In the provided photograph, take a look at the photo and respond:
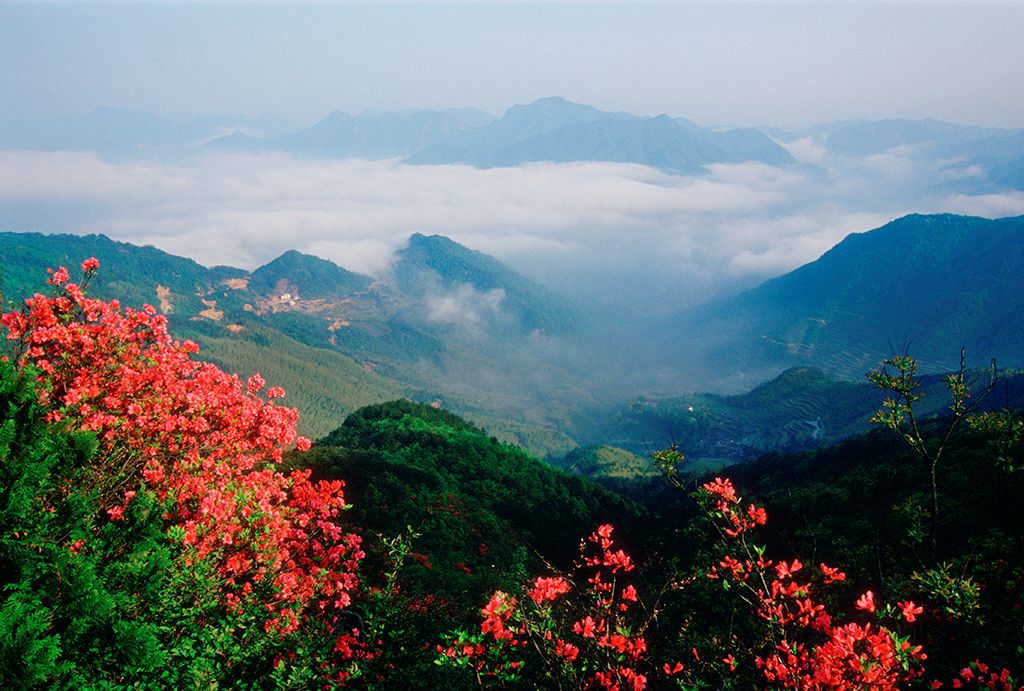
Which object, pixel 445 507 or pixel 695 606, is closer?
pixel 695 606

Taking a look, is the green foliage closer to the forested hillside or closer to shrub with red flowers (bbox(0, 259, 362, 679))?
the forested hillside

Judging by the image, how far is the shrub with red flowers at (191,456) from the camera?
41.1 feet

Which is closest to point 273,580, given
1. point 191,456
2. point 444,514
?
point 191,456

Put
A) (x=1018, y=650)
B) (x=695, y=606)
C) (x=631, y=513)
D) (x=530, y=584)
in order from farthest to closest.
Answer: (x=631, y=513) → (x=695, y=606) → (x=530, y=584) → (x=1018, y=650)

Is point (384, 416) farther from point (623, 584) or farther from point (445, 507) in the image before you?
point (623, 584)

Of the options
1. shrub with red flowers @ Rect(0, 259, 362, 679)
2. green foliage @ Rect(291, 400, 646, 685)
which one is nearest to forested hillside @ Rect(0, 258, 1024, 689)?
shrub with red flowers @ Rect(0, 259, 362, 679)

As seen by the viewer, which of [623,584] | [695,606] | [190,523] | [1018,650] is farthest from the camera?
[623,584]

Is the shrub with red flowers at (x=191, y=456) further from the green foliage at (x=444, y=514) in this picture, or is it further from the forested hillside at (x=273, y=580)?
the green foliage at (x=444, y=514)

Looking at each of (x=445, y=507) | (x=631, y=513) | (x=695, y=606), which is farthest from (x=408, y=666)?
(x=631, y=513)

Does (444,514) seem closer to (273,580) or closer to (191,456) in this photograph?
(191,456)

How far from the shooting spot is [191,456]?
1480cm

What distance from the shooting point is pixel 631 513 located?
85.6 m

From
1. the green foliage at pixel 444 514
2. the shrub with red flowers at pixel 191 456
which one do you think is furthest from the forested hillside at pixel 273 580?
the green foliage at pixel 444 514

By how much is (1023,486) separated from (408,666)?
1746 cm
